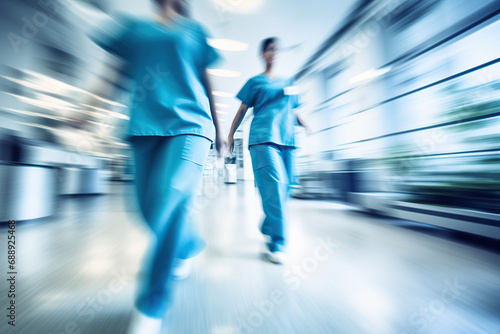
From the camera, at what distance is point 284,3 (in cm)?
336

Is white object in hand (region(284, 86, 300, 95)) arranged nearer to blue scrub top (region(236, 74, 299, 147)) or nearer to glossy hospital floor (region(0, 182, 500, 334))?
blue scrub top (region(236, 74, 299, 147))

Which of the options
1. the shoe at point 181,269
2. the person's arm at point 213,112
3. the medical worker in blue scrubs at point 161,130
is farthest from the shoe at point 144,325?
the person's arm at point 213,112

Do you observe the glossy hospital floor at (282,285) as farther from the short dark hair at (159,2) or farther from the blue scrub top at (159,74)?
the short dark hair at (159,2)

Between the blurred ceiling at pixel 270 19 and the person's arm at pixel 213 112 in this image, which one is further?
the blurred ceiling at pixel 270 19

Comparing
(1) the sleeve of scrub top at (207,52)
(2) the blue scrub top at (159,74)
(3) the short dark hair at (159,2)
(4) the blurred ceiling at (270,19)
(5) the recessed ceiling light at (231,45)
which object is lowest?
(2) the blue scrub top at (159,74)

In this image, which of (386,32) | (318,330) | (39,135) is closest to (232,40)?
(386,32)

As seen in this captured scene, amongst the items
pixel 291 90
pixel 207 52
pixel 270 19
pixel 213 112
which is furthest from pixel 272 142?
pixel 270 19

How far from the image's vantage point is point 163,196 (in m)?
0.67

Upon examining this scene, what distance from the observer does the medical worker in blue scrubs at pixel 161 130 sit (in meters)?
0.68

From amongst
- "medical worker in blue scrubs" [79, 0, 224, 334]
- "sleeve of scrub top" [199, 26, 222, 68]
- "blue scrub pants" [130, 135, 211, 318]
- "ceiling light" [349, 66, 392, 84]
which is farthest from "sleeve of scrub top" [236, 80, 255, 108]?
"ceiling light" [349, 66, 392, 84]

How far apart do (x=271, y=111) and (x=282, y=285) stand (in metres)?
1.08

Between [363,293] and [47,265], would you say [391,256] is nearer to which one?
[363,293]

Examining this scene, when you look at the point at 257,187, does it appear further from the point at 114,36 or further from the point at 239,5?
the point at 239,5

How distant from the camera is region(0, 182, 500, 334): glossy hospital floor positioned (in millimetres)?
736
